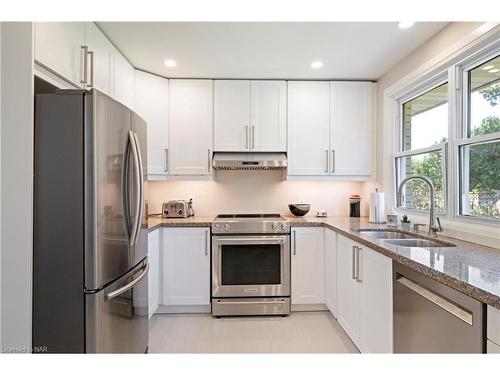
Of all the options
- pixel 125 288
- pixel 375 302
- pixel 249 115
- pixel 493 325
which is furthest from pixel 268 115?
pixel 493 325

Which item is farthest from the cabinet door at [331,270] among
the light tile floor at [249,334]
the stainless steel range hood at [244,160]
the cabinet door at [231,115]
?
the cabinet door at [231,115]

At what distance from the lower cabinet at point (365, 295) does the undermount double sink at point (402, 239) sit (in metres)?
0.20

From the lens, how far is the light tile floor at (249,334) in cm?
212

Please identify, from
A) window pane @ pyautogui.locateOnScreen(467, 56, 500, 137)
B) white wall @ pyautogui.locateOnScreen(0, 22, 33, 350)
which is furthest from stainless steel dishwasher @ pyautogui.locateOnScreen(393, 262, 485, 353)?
white wall @ pyautogui.locateOnScreen(0, 22, 33, 350)

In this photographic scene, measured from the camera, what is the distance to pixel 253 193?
335 cm

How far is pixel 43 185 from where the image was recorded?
4.33ft

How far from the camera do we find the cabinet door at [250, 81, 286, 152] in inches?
118

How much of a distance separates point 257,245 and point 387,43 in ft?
6.70

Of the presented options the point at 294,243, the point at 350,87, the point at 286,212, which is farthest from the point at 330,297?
the point at 350,87

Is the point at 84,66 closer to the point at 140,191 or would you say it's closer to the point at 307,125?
the point at 140,191

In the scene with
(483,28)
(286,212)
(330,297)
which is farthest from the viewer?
(286,212)

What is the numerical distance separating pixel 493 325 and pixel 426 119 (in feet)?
6.39

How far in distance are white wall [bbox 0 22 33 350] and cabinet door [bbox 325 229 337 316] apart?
2.13m
